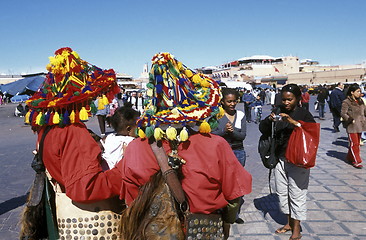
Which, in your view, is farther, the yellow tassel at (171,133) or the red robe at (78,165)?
the red robe at (78,165)

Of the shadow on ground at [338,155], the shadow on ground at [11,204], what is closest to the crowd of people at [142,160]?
the shadow on ground at [11,204]

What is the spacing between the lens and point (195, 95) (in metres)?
2.27

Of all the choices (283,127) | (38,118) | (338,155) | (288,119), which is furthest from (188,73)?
(338,155)

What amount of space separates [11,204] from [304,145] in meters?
4.66

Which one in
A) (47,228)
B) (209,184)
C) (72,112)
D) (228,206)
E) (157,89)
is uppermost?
(157,89)

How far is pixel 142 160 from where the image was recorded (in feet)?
7.07

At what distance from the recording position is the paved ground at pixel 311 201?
4309 millimetres

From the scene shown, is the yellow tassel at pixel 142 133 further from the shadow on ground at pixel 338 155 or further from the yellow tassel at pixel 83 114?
the shadow on ground at pixel 338 155

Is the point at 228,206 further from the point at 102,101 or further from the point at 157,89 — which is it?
the point at 102,101

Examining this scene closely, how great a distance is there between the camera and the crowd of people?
2074 mm

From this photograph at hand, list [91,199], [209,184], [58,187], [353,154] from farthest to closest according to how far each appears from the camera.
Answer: [353,154], [58,187], [91,199], [209,184]

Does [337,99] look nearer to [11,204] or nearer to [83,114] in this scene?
[11,204]

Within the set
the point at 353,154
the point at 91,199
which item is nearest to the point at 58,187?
the point at 91,199

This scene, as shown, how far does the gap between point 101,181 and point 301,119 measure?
7.84ft
